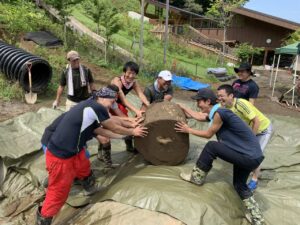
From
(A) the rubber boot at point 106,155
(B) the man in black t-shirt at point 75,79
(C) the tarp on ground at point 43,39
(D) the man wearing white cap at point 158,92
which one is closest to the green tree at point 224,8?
(C) the tarp on ground at point 43,39

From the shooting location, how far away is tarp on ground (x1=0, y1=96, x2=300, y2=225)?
3629 millimetres

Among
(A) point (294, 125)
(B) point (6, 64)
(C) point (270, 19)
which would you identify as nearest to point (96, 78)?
(B) point (6, 64)

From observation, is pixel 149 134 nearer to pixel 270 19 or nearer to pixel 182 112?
pixel 182 112

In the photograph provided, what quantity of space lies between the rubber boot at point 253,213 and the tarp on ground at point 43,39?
1098 cm

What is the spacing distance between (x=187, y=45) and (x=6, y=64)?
1767 centimetres

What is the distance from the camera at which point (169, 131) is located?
4324mm

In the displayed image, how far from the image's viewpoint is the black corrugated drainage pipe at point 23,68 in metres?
8.82

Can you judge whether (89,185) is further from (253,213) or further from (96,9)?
(96,9)

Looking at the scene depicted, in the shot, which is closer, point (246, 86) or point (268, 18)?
point (246, 86)

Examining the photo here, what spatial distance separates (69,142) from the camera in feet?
12.3

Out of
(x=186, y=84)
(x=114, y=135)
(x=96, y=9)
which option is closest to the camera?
(x=114, y=135)

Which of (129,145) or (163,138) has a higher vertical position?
(163,138)

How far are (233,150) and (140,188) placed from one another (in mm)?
1075

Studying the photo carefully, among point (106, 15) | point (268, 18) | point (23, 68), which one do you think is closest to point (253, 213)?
point (23, 68)
